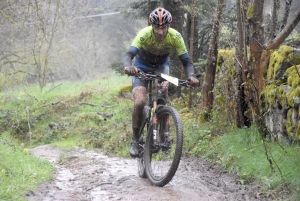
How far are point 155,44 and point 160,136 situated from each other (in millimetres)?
1351

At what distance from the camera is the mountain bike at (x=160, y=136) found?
16.4 ft

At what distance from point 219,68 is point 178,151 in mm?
4313

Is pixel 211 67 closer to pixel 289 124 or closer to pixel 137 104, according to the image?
pixel 137 104

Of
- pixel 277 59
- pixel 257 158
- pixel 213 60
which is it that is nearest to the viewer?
pixel 257 158

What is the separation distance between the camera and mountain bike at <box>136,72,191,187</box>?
5.01 m

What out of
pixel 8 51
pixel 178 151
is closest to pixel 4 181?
pixel 178 151

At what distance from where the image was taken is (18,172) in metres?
5.48

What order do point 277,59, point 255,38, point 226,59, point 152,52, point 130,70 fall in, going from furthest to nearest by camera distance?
point 226,59 < point 255,38 < point 277,59 < point 152,52 < point 130,70

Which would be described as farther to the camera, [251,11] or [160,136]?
[251,11]

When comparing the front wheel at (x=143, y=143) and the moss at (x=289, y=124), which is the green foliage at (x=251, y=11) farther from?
the front wheel at (x=143, y=143)

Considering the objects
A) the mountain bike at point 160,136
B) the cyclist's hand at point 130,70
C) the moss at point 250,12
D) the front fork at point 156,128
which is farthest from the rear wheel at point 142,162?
the moss at point 250,12

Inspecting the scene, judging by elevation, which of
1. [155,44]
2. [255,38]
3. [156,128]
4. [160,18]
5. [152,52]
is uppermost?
[160,18]

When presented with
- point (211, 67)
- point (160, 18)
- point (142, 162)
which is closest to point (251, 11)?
point (160, 18)

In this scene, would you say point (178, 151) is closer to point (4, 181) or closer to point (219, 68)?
point (4, 181)
